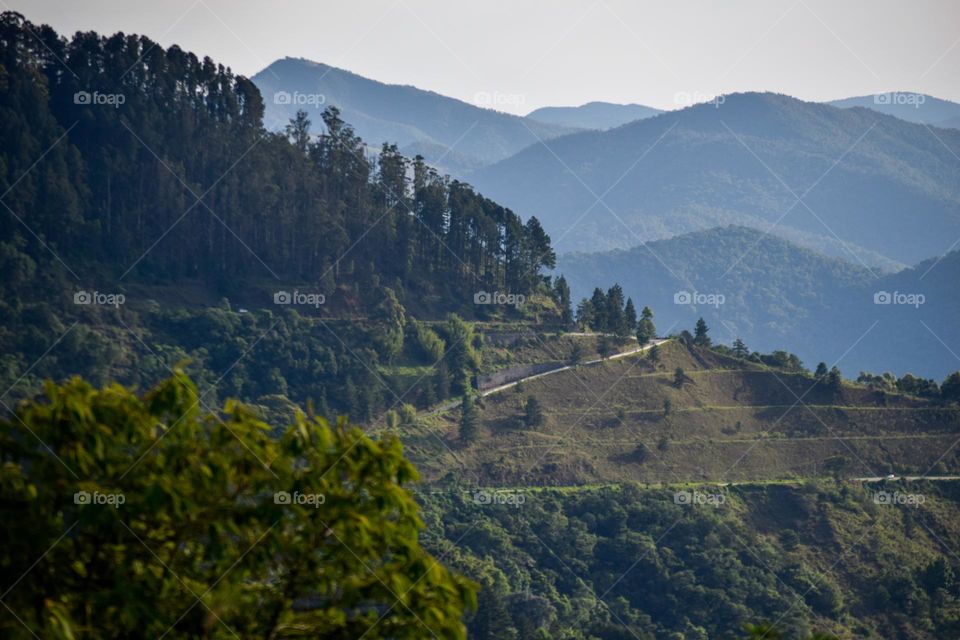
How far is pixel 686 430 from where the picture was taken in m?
60.0

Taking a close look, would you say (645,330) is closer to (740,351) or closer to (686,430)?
(740,351)

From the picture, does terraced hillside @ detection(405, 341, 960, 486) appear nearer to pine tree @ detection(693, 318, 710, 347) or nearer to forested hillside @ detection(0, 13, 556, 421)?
pine tree @ detection(693, 318, 710, 347)

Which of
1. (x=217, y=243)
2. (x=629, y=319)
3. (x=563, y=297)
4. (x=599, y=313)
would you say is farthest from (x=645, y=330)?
(x=217, y=243)

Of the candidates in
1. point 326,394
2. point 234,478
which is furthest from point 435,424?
point 234,478

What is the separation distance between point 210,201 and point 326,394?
48.4 feet

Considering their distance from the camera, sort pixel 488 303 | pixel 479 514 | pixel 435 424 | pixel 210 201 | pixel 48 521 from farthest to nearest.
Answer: pixel 488 303 < pixel 210 201 < pixel 435 424 < pixel 479 514 < pixel 48 521

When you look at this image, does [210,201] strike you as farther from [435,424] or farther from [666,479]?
[666,479]

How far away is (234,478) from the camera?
331 inches

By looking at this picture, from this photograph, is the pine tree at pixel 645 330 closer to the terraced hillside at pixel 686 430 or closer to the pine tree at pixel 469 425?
the terraced hillside at pixel 686 430

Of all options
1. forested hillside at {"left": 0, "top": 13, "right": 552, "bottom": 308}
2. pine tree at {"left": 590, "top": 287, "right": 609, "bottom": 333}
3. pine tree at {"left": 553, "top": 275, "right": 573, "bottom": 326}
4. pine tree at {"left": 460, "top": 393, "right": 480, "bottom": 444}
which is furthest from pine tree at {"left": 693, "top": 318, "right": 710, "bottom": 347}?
pine tree at {"left": 460, "top": 393, "right": 480, "bottom": 444}

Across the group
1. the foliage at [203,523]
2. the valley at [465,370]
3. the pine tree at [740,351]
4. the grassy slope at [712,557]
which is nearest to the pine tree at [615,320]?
the valley at [465,370]

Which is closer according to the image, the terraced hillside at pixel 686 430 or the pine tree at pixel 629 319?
the terraced hillside at pixel 686 430

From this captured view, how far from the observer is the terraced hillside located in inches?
2169

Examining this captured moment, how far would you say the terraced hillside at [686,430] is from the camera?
55094mm
